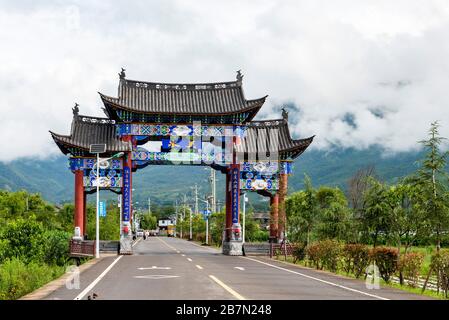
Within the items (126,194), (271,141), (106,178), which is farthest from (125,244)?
(271,141)

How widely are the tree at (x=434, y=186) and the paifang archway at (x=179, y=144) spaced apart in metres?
17.6

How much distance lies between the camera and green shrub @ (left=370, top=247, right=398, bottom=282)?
2164 cm

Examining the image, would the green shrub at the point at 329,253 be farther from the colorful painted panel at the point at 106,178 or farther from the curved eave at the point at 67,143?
the curved eave at the point at 67,143

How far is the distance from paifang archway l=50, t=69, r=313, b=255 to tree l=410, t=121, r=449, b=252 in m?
17.6

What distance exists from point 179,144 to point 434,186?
2111 centimetres

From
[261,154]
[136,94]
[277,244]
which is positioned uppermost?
[136,94]

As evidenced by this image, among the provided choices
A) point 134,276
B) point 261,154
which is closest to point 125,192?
point 261,154

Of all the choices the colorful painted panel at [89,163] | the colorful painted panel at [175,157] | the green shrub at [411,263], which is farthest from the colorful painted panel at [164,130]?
the green shrub at [411,263]

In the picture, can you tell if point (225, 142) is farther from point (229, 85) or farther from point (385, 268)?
point (385, 268)

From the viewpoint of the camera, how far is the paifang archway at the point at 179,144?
38969mm

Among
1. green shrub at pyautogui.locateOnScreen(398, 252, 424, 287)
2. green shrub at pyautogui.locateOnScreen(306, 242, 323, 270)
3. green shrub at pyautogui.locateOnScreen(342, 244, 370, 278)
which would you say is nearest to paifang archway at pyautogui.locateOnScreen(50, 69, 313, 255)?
green shrub at pyautogui.locateOnScreen(306, 242, 323, 270)

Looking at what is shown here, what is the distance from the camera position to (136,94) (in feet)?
133

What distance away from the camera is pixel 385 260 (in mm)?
22031
